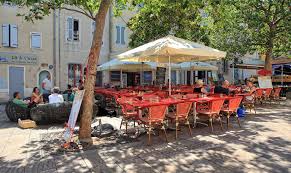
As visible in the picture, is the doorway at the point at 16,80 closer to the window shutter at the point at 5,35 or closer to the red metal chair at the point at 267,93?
the window shutter at the point at 5,35

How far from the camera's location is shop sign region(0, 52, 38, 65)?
62.8 feet

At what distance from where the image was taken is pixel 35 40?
802 inches

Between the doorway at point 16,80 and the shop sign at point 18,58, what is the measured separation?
17.7 inches

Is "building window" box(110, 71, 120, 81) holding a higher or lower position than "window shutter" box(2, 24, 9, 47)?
lower

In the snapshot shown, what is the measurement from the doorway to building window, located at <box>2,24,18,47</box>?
1571 mm

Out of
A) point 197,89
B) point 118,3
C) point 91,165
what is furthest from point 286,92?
point 91,165

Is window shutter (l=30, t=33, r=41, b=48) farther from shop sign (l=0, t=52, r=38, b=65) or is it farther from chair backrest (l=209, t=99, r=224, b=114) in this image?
chair backrest (l=209, t=99, r=224, b=114)

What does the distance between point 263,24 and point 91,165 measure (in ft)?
46.7

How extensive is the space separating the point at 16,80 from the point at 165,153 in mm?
16554

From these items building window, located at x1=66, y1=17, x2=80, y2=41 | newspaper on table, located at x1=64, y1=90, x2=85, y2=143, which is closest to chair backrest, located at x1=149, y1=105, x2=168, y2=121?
newspaper on table, located at x1=64, y1=90, x2=85, y2=143

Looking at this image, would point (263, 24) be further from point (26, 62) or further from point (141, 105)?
point (26, 62)

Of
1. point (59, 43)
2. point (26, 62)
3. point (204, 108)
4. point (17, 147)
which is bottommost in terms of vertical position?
point (17, 147)

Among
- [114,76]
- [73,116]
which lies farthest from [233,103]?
[114,76]

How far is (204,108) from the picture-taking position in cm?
827
